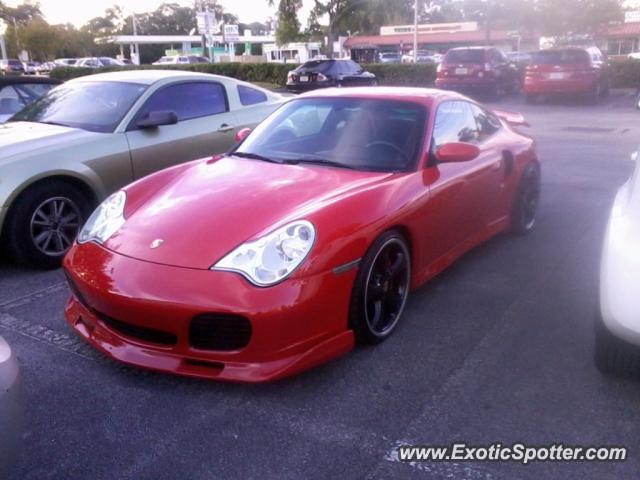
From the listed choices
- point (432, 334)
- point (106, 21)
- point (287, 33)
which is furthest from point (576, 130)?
point (106, 21)

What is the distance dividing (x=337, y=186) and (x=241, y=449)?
1544 mm

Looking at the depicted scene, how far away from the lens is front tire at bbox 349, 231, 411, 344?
3211mm

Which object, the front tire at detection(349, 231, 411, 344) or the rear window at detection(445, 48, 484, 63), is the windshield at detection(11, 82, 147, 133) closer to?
the front tire at detection(349, 231, 411, 344)

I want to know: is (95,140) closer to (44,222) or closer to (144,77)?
(44,222)

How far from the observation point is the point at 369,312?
11.1ft

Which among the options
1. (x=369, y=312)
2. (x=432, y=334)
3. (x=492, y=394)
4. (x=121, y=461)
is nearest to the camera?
(x=121, y=461)

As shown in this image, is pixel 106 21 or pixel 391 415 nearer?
pixel 391 415

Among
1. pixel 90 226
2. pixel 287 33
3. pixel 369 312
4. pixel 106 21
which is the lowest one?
pixel 369 312

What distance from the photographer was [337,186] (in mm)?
3518

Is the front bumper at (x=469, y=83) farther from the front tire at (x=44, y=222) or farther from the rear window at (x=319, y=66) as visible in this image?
the front tire at (x=44, y=222)

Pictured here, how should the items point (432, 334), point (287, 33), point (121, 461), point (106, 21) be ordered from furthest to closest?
1. point (106, 21)
2. point (287, 33)
3. point (432, 334)
4. point (121, 461)

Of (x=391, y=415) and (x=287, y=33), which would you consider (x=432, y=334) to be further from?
(x=287, y=33)

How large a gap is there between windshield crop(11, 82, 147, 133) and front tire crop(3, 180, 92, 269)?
0.74 m

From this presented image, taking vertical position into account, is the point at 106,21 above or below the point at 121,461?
above
